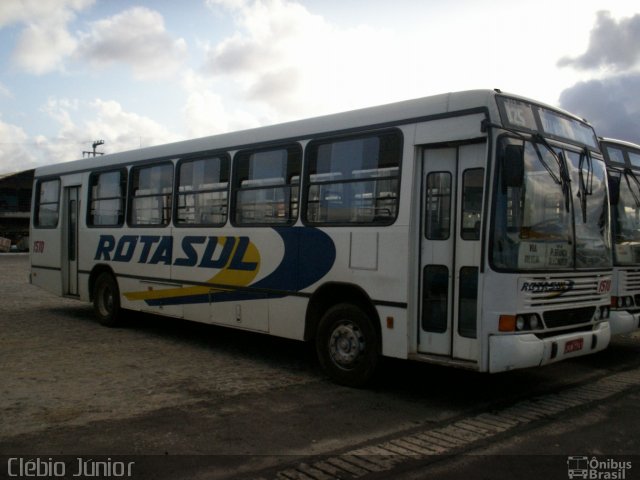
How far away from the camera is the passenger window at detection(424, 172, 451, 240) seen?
20.9ft

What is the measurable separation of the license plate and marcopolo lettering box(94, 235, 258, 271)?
4.00 meters

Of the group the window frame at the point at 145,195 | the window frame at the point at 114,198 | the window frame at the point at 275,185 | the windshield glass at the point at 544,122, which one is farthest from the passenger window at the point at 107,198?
the windshield glass at the point at 544,122

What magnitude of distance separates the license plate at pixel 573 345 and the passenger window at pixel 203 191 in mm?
4836

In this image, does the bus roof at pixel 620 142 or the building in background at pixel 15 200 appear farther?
the building in background at pixel 15 200

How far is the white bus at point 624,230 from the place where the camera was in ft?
28.2

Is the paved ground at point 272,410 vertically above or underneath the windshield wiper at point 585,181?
underneath

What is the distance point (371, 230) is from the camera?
6.86 meters

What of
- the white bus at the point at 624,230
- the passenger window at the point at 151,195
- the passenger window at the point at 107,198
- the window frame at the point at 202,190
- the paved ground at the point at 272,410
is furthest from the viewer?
the passenger window at the point at 107,198

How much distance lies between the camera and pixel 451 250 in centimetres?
629

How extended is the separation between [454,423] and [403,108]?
3308mm

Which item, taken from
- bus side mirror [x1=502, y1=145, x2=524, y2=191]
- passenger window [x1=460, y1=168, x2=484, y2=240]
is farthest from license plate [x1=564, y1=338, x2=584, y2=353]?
bus side mirror [x1=502, y1=145, x2=524, y2=191]

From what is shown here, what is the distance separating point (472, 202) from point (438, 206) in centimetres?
40

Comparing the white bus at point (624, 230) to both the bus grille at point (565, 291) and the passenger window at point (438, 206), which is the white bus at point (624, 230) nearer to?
the bus grille at point (565, 291)

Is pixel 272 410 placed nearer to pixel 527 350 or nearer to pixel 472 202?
pixel 527 350
